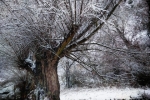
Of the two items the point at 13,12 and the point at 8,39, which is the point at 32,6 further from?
the point at 8,39

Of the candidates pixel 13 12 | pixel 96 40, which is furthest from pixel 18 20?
pixel 96 40

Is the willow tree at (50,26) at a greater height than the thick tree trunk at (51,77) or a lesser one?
greater

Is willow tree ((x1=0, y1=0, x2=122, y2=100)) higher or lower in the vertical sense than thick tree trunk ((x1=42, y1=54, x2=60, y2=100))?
higher

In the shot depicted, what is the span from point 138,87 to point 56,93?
806 cm

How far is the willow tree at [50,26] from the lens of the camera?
5426mm

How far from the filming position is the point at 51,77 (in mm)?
7281

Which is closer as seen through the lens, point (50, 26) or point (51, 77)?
point (50, 26)

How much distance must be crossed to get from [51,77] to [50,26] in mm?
2378

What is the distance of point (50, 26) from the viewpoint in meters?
5.72

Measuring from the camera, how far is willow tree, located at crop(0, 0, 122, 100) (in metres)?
5.43

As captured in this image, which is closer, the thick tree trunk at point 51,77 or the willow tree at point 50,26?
the willow tree at point 50,26

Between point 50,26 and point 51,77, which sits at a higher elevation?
point 50,26

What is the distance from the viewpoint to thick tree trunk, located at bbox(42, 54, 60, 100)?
281 inches

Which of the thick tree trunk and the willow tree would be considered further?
the thick tree trunk
